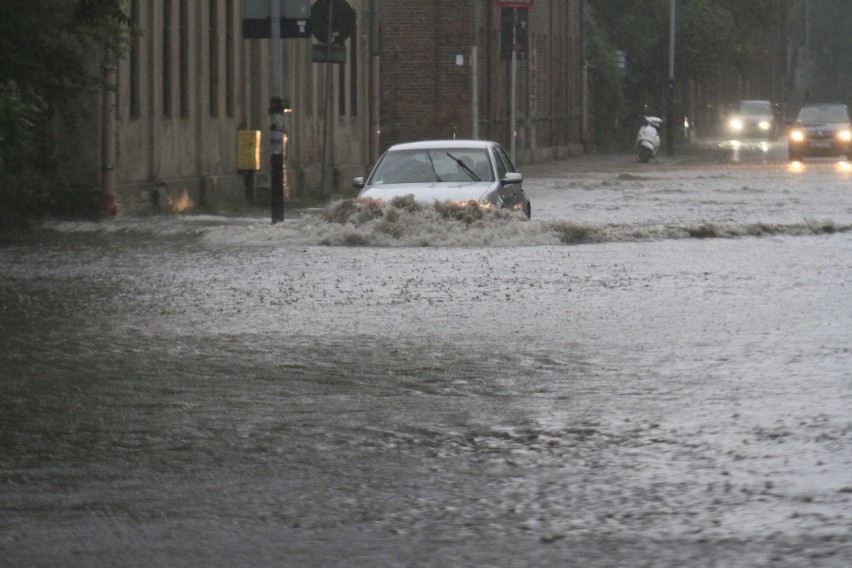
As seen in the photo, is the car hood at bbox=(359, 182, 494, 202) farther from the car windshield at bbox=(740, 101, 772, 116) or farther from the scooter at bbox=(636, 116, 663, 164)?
the car windshield at bbox=(740, 101, 772, 116)

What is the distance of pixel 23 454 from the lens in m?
8.51

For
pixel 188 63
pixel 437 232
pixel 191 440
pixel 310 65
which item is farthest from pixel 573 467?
pixel 310 65

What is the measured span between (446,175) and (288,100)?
13.2 m

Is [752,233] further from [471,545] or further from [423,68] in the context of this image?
[423,68]

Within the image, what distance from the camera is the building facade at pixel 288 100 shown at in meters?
28.5

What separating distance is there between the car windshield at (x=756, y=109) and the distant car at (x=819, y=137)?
3072cm

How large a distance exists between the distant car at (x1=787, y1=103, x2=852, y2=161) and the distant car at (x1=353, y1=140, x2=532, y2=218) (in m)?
35.4

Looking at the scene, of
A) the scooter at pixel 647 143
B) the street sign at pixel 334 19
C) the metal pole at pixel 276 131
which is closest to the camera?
the metal pole at pixel 276 131

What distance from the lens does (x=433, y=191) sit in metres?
22.7

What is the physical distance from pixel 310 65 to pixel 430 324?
2504 centimetres

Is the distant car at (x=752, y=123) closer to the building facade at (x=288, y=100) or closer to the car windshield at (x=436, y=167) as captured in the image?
the building facade at (x=288, y=100)

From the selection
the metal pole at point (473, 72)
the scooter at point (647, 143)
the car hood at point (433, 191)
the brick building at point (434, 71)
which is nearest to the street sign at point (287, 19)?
the car hood at point (433, 191)

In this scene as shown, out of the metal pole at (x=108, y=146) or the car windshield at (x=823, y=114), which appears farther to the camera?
the car windshield at (x=823, y=114)

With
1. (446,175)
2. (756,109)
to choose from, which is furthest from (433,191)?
(756,109)
